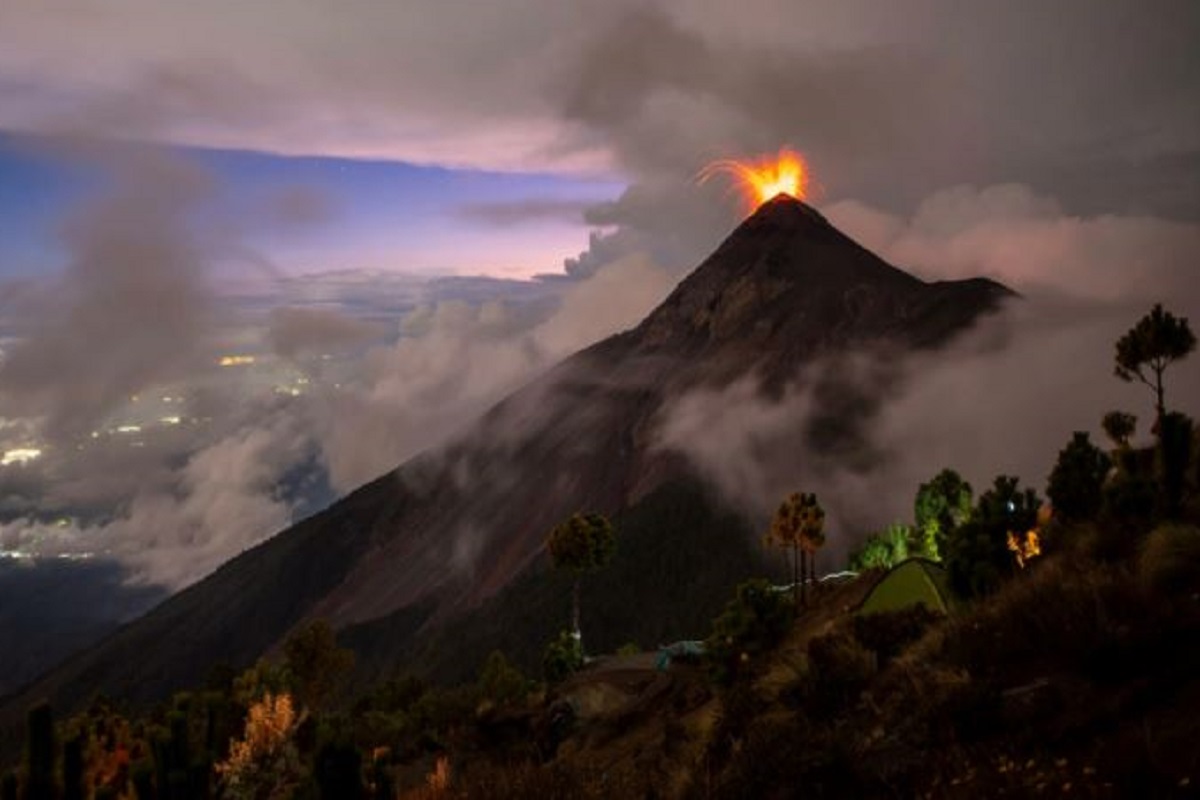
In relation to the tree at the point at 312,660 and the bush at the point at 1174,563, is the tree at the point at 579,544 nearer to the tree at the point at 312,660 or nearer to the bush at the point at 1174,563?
the tree at the point at 312,660

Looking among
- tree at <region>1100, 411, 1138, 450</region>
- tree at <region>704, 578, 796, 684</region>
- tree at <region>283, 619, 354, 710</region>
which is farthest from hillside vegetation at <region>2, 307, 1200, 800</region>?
tree at <region>283, 619, 354, 710</region>

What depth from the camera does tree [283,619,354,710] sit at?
75.3 meters

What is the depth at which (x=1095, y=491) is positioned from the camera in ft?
105

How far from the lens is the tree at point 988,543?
23797 millimetres

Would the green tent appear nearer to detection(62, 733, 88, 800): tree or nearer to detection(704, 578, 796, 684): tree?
detection(704, 578, 796, 684): tree

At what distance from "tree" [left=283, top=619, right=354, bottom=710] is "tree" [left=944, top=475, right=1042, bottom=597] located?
6181 centimetres

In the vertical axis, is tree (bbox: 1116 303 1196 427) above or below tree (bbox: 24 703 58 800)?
above

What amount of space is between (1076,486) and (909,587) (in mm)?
11201

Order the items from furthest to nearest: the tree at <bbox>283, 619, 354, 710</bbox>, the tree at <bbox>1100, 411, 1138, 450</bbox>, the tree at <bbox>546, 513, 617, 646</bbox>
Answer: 1. the tree at <bbox>546, 513, 617, 646</bbox>
2. the tree at <bbox>283, 619, 354, 710</bbox>
3. the tree at <bbox>1100, 411, 1138, 450</bbox>

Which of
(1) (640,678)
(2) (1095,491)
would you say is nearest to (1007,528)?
(2) (1095,491)

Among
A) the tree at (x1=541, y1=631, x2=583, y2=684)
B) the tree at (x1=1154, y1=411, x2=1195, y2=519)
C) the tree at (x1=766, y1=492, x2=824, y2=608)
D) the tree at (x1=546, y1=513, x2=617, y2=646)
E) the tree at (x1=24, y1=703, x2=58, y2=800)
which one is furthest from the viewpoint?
the tree at (x1=546, y1=513, x2=617, y2=646)

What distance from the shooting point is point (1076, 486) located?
32.1m

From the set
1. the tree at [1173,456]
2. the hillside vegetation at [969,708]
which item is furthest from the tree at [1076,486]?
the tree at [1173,456]

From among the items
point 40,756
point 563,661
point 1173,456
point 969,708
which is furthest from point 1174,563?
Result: point 563,661
